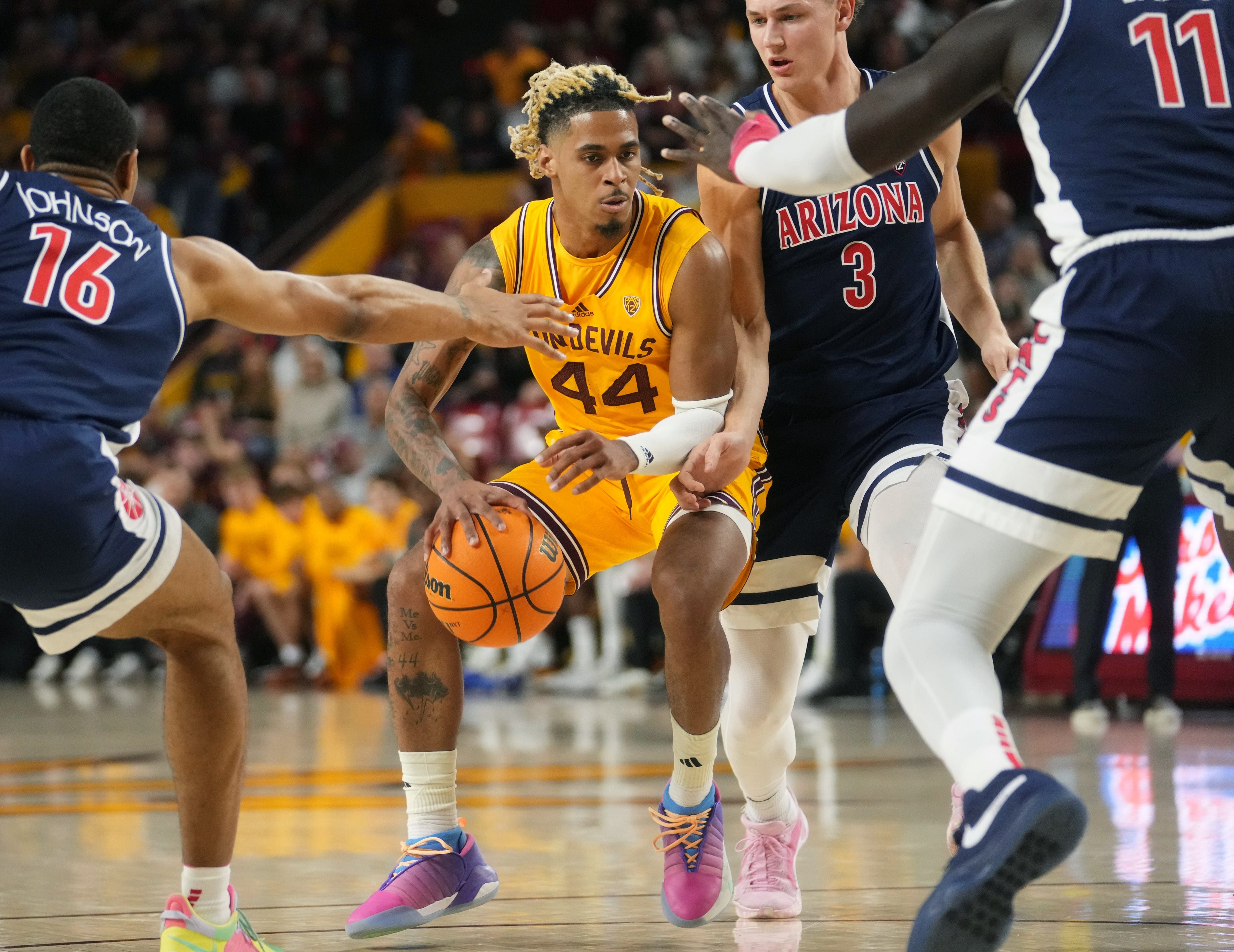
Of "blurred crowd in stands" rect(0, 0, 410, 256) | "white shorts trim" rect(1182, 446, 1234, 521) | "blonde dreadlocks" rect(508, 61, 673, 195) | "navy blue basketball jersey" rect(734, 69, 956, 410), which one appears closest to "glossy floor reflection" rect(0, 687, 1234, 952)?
"white shorts trim" rect(1182, 446, 1234, 521)

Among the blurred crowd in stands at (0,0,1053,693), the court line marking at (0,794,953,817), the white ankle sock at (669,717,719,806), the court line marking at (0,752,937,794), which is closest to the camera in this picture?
the white ankle sock at (669,717,719,806)

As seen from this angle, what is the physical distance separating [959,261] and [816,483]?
36.4 inches

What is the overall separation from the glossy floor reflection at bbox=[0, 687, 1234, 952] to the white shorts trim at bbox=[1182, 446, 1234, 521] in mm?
986

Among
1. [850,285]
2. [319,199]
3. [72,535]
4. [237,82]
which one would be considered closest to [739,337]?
[850,285]

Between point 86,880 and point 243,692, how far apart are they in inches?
55.6

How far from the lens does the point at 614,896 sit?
428 centimetres

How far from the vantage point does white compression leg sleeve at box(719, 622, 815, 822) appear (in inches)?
171

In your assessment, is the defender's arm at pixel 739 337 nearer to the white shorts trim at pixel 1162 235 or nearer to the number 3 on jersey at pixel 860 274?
the number 3 on jersey at pixel 860 274

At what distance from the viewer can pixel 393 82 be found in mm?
18641

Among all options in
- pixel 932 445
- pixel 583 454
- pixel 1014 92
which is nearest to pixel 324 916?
pixel 583 454

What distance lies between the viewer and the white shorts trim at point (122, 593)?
10.5ft

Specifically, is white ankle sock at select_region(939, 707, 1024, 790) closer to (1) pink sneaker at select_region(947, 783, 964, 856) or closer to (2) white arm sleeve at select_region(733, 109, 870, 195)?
(1) pink sneaker at select_region(947, 783, 964, 856)

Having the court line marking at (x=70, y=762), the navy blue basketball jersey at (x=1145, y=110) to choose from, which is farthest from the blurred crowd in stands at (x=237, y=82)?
the navy blue basketball jersey at (x=1145, y=110)

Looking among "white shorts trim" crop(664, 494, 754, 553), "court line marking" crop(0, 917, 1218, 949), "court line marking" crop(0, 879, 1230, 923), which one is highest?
"white shorts trim" crop(664, 494, 754, 553)
